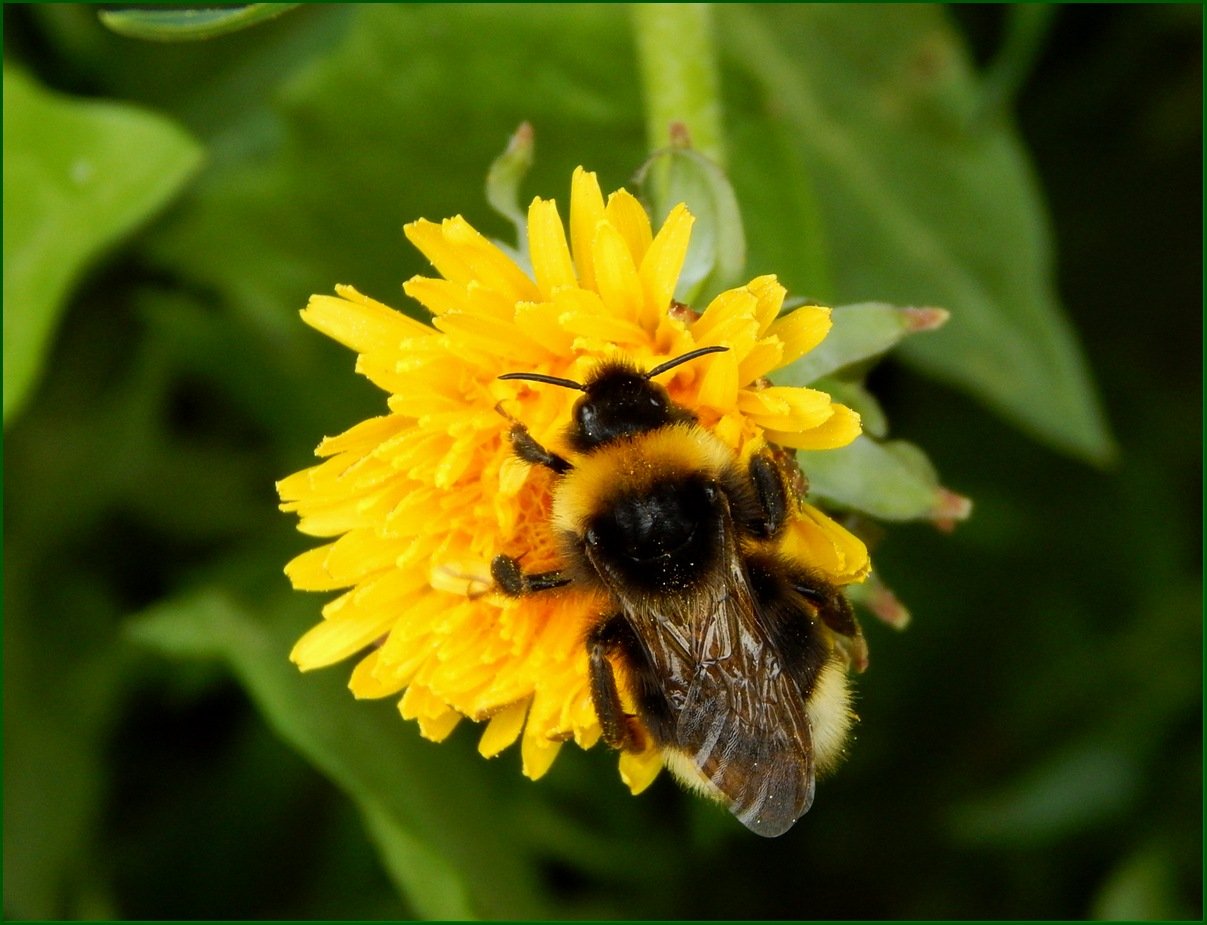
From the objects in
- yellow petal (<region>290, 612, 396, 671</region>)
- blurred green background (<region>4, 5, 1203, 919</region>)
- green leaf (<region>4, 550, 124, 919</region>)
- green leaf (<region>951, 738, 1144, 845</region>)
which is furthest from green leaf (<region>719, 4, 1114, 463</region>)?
green leaf (<region>4, 550, 124, 919</region>)

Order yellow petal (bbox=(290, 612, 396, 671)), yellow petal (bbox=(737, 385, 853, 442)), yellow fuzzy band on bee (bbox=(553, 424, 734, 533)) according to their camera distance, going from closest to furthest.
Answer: yellow petal (bbox=(737, 385, 853, 442)) < yellow fuzzy band on bee (bbox=(553, 424, 734, 533)) < yellow petal (bbox=(290, 612, 396, 671))

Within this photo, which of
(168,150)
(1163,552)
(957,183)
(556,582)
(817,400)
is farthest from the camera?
(1163,552)

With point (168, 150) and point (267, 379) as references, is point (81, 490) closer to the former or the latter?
point (267, 379)

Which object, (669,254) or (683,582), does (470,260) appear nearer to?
(669,254)

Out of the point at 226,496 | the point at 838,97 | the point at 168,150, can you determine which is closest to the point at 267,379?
the point at 226,496

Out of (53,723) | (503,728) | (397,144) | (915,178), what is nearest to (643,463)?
(503,728)

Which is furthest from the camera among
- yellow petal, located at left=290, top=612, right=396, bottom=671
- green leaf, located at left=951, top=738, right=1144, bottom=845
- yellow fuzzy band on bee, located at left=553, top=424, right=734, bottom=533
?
green leaf, located at left=951, top=738, right=1144, bottom=845

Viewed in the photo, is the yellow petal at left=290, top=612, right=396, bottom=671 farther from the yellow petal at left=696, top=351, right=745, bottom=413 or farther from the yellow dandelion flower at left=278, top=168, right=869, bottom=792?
the yellow petal at left=696, top=351, right=745, bottom=413
